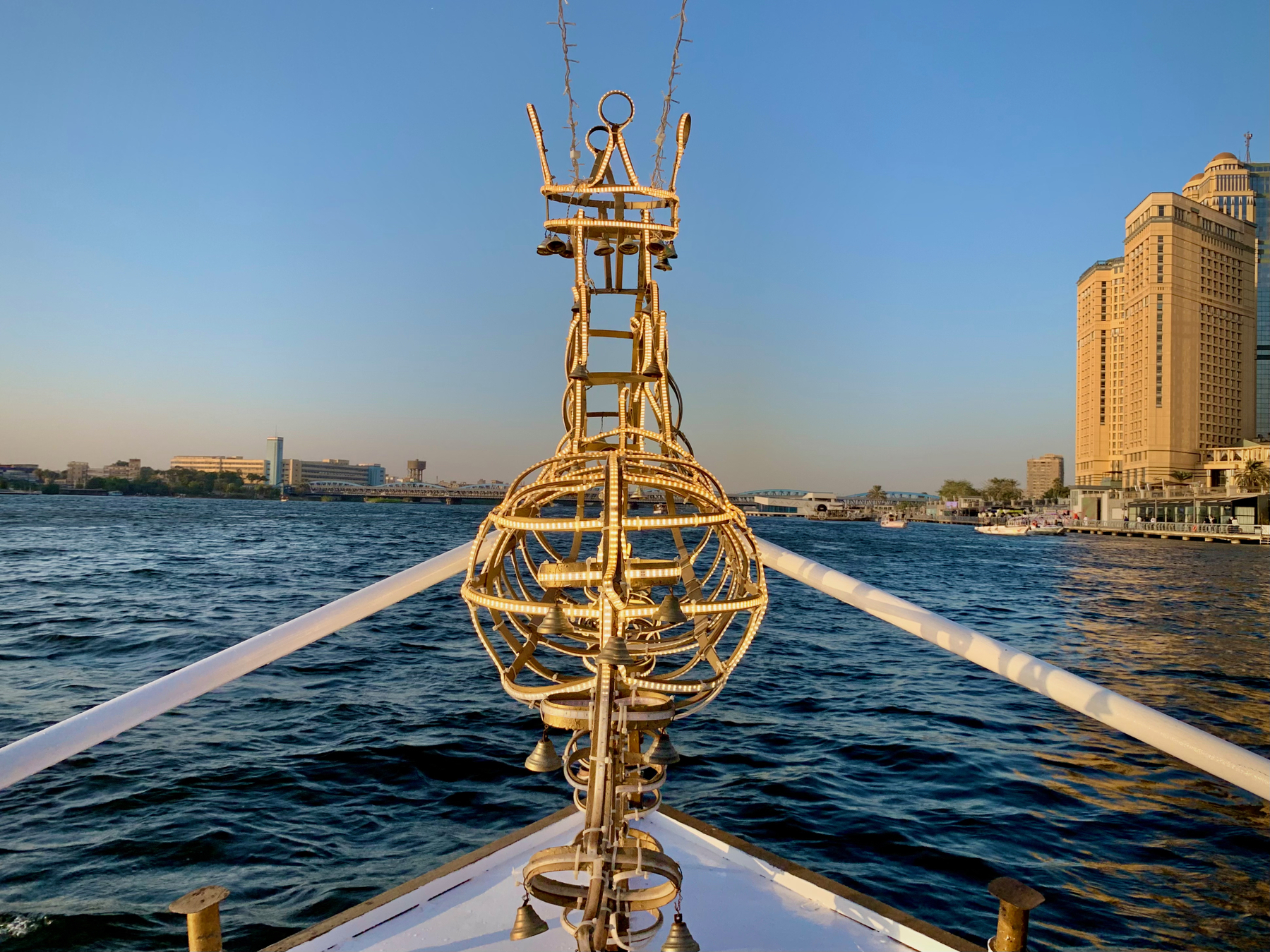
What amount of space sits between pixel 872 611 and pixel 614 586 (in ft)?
4.40

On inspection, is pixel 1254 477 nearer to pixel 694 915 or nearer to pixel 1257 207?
pixel 1257 207

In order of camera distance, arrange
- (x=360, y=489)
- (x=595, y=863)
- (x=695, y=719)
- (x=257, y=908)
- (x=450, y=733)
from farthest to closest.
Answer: (x=360, y=489) < (x=695, y=719) < (x=450, y=733) < (x=257, y=908) < (x=595, y=863)

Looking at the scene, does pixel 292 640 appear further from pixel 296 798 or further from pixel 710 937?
pixel 296 798

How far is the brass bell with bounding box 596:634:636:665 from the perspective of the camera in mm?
2693

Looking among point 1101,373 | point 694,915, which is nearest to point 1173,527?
point 1101,373

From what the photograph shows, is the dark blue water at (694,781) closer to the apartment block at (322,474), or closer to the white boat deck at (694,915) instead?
the white boat deck at (694,915)

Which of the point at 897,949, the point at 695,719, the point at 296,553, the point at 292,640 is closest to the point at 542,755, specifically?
the point at 292,640

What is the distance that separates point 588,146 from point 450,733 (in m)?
9.69

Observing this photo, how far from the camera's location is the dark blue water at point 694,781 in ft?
22.3

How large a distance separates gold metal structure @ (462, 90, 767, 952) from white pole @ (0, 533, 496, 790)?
0.39 meters

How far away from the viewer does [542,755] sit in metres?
3.34

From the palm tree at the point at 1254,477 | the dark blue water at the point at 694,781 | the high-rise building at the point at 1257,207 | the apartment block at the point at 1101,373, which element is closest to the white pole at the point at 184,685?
the dark blue water at the point at 694,781

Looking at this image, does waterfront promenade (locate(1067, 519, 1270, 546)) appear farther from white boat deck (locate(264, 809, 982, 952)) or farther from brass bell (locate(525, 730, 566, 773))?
brass bell (locate(525, 730, 566, 773))

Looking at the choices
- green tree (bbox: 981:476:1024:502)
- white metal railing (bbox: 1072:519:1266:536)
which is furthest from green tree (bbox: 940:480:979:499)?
white metal railing (bbox: 1072:519:1266:536)
